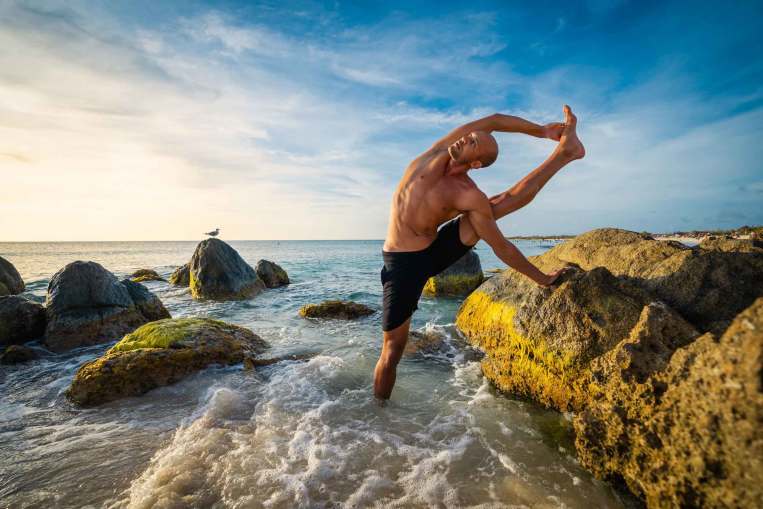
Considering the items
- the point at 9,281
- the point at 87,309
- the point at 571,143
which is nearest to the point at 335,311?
the point at 87,309

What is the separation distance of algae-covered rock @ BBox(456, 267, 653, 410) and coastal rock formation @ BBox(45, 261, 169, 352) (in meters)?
7.65

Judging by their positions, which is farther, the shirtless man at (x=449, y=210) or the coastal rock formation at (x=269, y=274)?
the coastal rock formation at (x=269, y=274)

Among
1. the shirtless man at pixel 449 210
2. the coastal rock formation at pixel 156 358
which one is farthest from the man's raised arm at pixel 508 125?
the coastal rock formation at pixel 156 358

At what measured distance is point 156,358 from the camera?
4.77m

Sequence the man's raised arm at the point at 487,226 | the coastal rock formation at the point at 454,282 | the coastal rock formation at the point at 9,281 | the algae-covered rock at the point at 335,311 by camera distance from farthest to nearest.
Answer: the coastal rock formation at the point at 454,282
the coastal rock formation at the point at 9,281
the algae-covered rock at the point at 335,311
the man's raised arm at the point at 487,226

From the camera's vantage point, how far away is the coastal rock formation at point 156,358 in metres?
4.43

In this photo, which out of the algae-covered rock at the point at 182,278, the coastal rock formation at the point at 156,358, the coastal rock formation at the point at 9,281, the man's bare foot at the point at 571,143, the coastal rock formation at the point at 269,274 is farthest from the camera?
the algae-covered rock at the point at 182,278

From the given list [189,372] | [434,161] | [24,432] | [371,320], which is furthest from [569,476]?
[371,320]

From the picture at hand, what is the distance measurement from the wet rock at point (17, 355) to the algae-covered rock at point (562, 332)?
776 cm

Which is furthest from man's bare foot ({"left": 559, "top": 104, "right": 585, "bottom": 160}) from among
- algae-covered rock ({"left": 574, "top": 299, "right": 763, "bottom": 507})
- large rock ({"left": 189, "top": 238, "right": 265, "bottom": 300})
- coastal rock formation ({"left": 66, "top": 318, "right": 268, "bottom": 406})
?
large rock ({"left": 189, "top": 238, "right": 265, "bottom": 300})

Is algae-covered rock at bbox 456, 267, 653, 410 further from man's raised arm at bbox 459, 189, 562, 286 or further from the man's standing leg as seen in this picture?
the man's standing leg

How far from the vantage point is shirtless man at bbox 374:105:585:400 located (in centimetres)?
354

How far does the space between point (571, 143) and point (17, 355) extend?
9.02 m

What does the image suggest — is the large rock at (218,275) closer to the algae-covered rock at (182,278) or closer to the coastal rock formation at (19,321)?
the algae-covered rock at (182,278)
